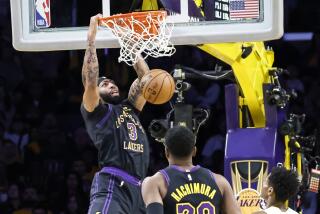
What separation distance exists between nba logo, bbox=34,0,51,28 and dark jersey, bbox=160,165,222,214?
2.35 metres

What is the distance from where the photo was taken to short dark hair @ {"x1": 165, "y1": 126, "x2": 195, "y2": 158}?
18.8 feet

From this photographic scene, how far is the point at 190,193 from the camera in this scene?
568 centimetres

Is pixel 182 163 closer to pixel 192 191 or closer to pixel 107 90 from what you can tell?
pixel 192 191

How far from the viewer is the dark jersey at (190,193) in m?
5.65

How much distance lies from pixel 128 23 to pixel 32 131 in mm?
6107

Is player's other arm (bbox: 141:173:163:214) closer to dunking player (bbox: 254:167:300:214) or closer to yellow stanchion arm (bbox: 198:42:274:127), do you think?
dunking player (bbox: 254:167:300:214)

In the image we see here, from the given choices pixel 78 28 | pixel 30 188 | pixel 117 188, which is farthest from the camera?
pixel 30 188

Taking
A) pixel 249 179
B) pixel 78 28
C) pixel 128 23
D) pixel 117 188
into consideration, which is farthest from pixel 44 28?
pixel 249 179

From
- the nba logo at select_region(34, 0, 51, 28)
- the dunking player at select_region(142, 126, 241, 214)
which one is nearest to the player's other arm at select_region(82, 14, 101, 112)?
the nba logo at select_region(34, 0, 51, 28)

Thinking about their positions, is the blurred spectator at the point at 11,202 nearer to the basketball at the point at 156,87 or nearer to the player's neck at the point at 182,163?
the basketball at the point at 156,87

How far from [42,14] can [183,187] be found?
8.45 ft

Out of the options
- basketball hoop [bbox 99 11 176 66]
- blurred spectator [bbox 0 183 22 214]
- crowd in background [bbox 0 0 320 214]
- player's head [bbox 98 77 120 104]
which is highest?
basketball hoop [bbox 99 11 176 66]

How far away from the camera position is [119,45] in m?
7.24

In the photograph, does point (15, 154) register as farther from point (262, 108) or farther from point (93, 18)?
point (93, 18)
